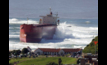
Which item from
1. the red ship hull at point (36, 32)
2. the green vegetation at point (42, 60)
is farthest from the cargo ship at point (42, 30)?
the green vegetation at point (42, 60)

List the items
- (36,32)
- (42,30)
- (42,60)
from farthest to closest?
(36,32)
(42,30)
(42,60)

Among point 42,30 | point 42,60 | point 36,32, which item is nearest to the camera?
point 42,60

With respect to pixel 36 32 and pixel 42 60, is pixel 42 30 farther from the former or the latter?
pixel 42 60

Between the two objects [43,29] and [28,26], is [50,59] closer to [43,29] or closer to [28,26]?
→ [43,29]

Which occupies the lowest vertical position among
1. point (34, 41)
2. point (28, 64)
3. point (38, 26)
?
point (28, 64)

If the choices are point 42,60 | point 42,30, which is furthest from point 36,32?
point 42,60

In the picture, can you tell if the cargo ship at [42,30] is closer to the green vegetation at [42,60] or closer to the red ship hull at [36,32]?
the red ship hull at [36,32]
